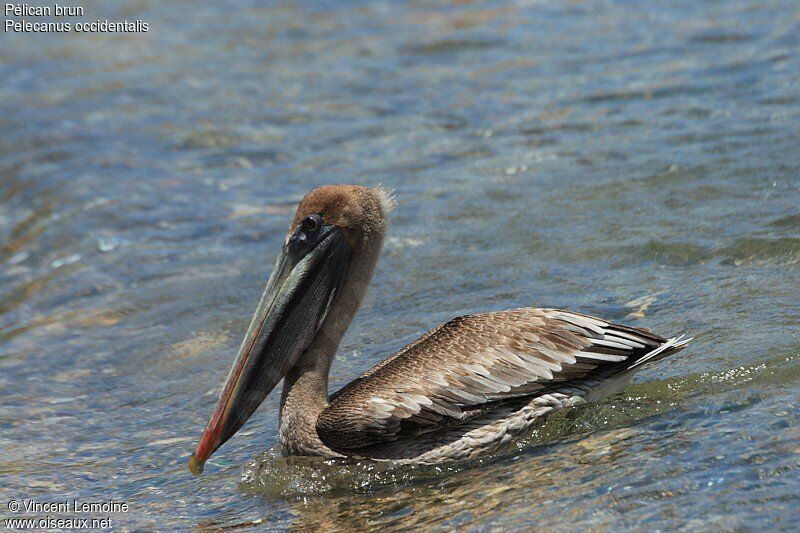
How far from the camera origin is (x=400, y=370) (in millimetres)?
4586

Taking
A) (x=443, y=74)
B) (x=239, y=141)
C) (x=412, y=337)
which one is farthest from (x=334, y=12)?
(x=412, y=337)

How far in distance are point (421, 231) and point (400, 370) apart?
9.61 ft

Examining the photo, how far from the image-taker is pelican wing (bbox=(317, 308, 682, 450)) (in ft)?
14.7

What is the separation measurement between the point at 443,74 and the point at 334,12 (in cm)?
318

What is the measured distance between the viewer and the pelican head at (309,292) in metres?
4.70

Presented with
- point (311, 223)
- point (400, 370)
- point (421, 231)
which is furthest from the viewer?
point (421, 231)

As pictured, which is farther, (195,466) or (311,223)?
(311,223)

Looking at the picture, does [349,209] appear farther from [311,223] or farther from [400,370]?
[400,370]

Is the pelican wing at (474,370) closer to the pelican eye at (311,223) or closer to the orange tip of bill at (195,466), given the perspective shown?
the orange tip of bill at (195,466)

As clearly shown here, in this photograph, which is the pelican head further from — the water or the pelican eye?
the water

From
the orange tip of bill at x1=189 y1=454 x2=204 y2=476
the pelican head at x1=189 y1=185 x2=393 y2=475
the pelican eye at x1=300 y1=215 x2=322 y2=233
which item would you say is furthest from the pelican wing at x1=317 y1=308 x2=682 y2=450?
the pelican eye at x1=300 y1=215 x2=322 y2=233

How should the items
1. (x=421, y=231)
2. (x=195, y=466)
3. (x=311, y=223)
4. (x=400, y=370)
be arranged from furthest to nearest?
1. (x=421, y=231)
2. (x=311, y=223)
3. (x=400, y=370)
4. (x=195, y=466)

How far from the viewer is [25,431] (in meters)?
5.63

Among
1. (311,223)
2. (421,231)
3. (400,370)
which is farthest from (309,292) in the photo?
(421,231)
